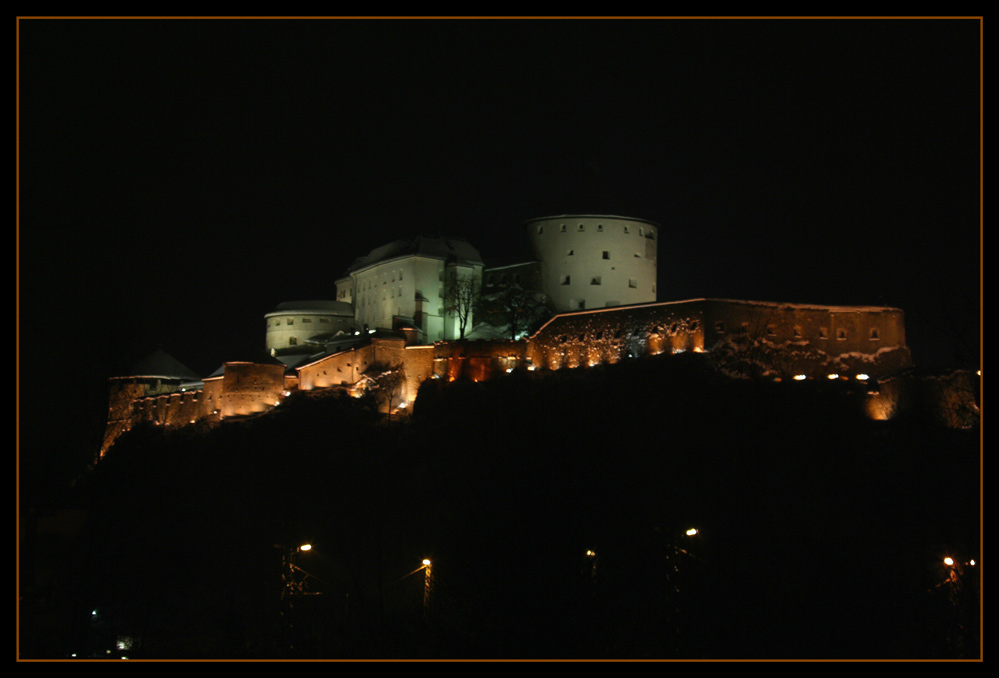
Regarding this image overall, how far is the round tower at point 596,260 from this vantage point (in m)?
57.9

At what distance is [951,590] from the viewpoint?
79.0 feet

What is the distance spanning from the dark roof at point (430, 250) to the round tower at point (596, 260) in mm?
5074

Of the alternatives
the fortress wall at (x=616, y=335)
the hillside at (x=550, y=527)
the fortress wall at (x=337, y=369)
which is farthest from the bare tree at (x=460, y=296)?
the hillside at (x=550, y=527)

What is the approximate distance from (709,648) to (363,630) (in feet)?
26.0

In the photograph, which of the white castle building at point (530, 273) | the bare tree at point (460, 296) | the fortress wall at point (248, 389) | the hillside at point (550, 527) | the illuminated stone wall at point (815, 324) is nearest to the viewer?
the hillside at point (550, 527)

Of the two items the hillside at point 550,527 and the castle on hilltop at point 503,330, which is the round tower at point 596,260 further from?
the hillside at point 550,527

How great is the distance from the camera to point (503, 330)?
2255 inches

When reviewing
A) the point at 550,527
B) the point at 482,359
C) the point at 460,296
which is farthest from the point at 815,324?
the point at 550,527

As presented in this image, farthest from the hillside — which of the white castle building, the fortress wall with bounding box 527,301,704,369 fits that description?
the white castle building

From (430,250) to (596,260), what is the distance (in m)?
10.4

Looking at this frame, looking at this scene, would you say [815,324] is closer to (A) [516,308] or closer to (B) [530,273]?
(A) [516,308]

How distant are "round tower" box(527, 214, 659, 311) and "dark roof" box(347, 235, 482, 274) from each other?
5.07m

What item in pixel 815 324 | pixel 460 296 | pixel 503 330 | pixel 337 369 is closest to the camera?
pixel 815 324

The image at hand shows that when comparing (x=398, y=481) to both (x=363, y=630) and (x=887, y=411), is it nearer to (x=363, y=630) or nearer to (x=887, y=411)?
(x=363, y=630)
